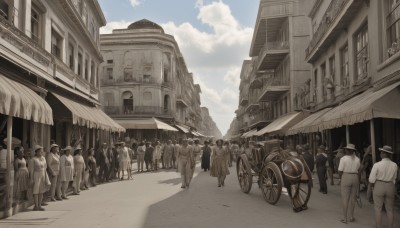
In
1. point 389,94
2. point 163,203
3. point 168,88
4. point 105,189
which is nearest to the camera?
point 389,94

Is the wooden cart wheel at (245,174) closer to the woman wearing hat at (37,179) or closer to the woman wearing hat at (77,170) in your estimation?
the woman wearing hat at (77,170)

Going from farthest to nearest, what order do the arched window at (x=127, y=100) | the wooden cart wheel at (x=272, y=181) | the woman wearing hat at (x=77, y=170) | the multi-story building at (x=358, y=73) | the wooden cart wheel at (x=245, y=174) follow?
the arched window at (x=127, y=100) → the woman wearing hat at (x=77, y=170) → the wooden cart wheel at (x=245, y=174) → the multi-story building at (x=358, y=73) → the wooden cart wheel at (x=272, y=181)

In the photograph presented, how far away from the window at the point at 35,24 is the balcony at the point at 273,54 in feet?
63.7

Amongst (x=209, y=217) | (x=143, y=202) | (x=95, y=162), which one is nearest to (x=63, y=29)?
(x=95, y=162)

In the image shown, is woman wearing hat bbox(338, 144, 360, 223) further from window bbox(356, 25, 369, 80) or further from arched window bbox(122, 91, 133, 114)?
arched window bbox(122, 91, 133, 114)

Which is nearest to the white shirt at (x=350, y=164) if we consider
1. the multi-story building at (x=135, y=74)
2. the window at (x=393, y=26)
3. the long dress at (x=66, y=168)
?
the window at (x=393, y=26)

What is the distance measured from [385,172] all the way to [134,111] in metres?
34.2

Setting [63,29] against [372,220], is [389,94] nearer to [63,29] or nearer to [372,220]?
[372,220]

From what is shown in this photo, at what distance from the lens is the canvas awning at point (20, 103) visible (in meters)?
8.01

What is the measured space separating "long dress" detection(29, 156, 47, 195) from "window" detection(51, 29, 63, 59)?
768 centimetres

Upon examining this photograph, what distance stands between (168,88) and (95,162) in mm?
28273

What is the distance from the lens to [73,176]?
39.6ft

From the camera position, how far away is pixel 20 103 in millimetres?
8695

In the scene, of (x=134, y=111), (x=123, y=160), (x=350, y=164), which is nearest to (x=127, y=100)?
(x=134, y=111)
